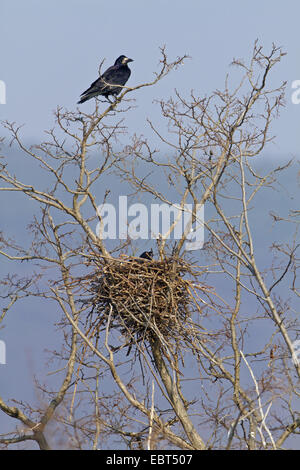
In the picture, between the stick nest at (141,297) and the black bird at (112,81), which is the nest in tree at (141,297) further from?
the black bird at (112,81)

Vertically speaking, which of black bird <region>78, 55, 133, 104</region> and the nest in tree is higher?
black bird <region>78, 55, 133, 104</region>

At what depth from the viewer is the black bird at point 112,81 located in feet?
43.2

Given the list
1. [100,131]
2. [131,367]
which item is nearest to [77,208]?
[100,131]

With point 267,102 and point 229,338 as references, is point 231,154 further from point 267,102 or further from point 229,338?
point 229,338

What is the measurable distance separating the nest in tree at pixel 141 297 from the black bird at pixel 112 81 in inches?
173

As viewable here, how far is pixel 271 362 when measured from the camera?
10.3 metres

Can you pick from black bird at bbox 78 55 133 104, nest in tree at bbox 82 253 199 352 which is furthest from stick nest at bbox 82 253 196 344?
black bird at bbox 78 55 133 104

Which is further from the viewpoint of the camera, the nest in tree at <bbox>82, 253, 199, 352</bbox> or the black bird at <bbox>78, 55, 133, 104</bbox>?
the black bird at <bbox>78, 55, 133, 104</bbox>

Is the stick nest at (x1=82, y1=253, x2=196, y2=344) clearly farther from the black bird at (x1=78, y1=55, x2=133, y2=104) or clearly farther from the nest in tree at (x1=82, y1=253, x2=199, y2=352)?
the black bird at (x1=78, y1=55, x2=133, y2=104)

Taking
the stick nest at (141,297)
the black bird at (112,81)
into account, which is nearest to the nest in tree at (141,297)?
the stick nest at (141,297)

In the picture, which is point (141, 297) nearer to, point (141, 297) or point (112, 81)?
point (141, 297)

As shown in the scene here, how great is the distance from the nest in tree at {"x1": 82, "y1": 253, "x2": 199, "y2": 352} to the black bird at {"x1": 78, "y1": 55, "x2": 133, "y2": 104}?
4398 mm

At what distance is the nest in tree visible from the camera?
9.46 meters
